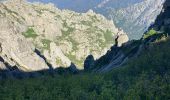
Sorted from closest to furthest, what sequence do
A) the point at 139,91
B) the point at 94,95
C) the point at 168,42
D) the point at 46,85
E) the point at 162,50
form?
the point at 139,91, the point at 94,95, the point at 46,85, the point at 162,50, the point at 168,42

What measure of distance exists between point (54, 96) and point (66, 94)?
5342 mm

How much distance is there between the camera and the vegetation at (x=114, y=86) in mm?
95000

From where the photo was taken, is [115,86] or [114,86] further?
[115,86]

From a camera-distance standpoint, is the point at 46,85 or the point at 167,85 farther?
the point at 46,85

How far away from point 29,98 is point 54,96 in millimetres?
6322

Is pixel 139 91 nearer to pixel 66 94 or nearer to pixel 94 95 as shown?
pixel 94 95

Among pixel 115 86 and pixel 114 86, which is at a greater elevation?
pixel 115 86

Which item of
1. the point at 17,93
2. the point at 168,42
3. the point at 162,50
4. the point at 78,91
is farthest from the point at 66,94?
the point at 168,42

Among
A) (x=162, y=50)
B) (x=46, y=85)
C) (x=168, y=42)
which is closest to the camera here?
(x=46, y=85)

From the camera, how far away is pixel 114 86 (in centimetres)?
11494

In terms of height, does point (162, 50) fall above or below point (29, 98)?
above

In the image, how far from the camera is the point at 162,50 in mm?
150625

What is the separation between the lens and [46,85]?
395ft

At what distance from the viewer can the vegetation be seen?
95.0 m
